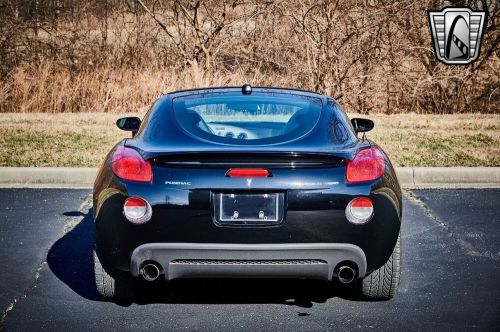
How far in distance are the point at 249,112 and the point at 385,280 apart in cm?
160

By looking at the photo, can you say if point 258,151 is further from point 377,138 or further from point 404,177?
point 377,138

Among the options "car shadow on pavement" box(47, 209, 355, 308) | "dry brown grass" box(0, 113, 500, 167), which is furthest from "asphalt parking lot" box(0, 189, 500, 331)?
"dry brown grass" box(0, 113, 500, 167)

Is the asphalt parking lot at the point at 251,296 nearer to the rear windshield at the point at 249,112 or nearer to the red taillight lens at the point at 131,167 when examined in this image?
the red taillight lens at the point at 131,167

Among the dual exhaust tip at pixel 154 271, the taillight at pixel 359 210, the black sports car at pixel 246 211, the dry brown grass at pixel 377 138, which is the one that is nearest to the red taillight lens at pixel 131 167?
the black sports car at pixel 246 211

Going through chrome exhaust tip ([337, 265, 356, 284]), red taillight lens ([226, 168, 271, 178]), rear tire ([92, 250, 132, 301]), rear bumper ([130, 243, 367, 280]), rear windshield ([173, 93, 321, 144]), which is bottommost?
rear tire ([92, 250, 132, 301])

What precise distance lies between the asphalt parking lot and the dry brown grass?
3196 millimetres

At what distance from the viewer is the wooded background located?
1602cm

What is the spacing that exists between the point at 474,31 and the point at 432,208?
1008 centimetres

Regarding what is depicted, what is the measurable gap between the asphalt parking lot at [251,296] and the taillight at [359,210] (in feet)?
2.13

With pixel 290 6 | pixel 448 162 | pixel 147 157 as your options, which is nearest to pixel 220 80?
pixel 290 6

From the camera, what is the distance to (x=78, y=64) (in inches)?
675

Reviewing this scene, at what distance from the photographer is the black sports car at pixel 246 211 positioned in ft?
13.8

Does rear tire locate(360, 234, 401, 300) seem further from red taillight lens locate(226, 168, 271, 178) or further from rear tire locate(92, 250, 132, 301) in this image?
rear tire locate(92, 250, 132, 301)

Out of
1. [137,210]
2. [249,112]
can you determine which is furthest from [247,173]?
[249,112]
